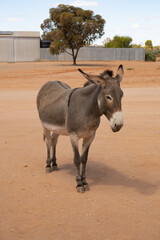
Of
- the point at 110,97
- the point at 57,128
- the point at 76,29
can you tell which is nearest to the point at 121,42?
the point at 76,29

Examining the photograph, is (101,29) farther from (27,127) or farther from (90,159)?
(90,159)

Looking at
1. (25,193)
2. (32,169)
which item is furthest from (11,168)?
(25,193)

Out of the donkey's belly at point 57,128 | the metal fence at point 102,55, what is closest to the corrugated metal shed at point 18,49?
the metal fence at point 102,55

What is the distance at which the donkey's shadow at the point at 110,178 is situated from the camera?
20.4ft

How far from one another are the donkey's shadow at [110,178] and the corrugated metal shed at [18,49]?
46.6 meters

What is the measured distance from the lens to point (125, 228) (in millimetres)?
4652

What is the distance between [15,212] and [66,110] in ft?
6.46

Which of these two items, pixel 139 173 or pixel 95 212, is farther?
pixel 139 173

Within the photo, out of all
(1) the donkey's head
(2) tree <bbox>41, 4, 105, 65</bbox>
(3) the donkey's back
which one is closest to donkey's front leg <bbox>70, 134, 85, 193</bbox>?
(3) the donkey's back

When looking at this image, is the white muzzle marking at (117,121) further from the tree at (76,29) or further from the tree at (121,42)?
the tree at (121,42)

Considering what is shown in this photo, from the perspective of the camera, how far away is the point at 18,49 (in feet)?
171

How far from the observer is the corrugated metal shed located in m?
52.1

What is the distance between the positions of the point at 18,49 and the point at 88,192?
4871cm

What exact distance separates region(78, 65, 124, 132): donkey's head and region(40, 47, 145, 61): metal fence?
46.4 m
